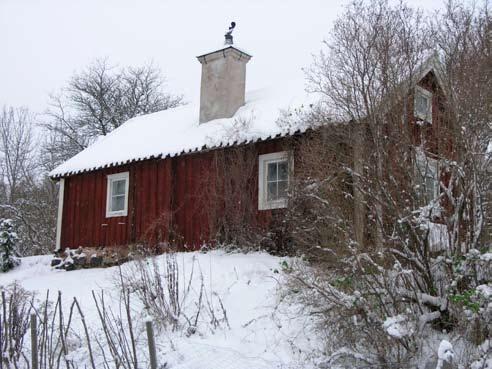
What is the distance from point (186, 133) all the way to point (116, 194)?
2508mm

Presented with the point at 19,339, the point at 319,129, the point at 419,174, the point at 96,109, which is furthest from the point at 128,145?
the point at 96,109

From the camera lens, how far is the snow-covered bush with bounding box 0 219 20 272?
46.5ft

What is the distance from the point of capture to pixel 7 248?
14.3m

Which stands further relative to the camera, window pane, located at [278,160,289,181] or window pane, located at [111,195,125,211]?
window pane, located at [111,195,125,211]

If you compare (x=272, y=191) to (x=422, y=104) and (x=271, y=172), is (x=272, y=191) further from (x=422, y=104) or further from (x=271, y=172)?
(x=422, y=104)

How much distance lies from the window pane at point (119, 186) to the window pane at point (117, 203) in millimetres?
102

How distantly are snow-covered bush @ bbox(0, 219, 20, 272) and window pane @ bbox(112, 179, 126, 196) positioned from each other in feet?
10.3

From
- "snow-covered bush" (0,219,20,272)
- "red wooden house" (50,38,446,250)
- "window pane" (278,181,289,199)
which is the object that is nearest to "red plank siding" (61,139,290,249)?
"red wooden house" (50,38,446,250)

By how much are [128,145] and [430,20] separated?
28.0ft

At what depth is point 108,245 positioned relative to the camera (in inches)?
522

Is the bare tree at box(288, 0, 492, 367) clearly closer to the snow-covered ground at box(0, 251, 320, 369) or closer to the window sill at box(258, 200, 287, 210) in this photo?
the snow-covered ground at box(0, 251, 320, 369)

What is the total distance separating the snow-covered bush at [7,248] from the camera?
14172 mm

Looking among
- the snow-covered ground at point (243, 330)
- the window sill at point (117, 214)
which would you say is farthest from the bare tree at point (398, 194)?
the window sill at point (117, 214)

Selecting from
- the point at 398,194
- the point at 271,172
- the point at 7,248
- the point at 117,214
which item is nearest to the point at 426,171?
the point at 398,194
